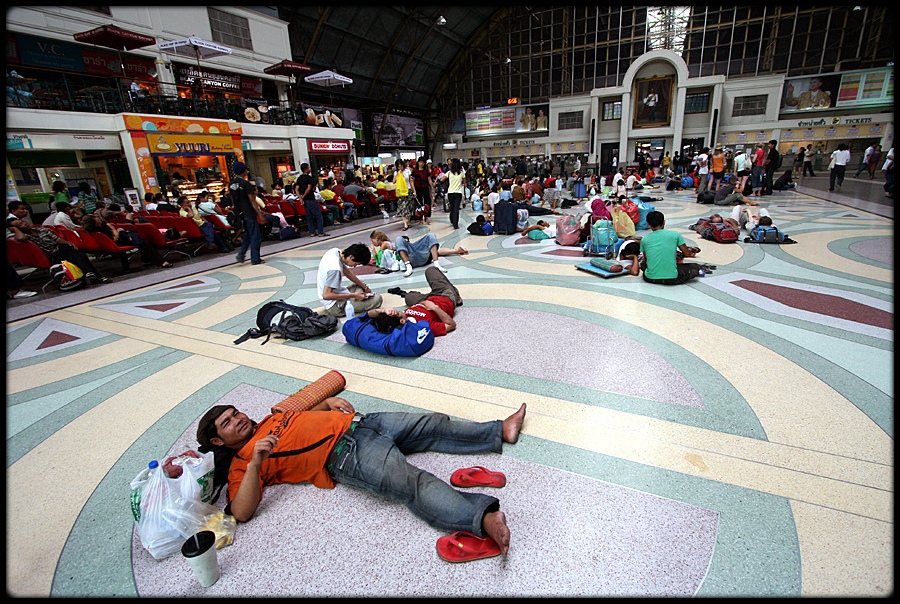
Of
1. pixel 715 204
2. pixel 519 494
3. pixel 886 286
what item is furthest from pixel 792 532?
pixel 715 204

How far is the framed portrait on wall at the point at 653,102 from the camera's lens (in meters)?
30.1

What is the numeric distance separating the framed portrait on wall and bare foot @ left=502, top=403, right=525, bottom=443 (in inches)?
1313

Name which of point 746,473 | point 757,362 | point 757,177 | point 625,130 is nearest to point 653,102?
point 625,130

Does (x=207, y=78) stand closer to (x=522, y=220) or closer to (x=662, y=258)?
(x=522, y=220)

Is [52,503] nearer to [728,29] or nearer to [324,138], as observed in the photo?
[324,138]

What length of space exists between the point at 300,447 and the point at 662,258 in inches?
204

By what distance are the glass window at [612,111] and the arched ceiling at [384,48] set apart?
10045 millimetres

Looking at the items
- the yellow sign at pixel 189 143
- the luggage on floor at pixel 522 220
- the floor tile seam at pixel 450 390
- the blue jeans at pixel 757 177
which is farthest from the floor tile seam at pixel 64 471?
the blue jeans at pixel 757 177

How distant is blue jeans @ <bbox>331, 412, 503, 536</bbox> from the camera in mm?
2555

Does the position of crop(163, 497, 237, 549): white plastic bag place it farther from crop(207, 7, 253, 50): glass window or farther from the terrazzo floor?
crop(207, 7, 253, 50): glass window

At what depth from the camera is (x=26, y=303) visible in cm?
698

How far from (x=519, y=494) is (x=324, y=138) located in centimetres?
2379

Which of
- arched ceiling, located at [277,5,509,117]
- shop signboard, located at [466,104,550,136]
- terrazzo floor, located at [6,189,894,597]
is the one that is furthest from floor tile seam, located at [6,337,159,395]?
shop signboard, located at [466,104,550,136]

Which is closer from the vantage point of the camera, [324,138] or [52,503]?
[52,503]
